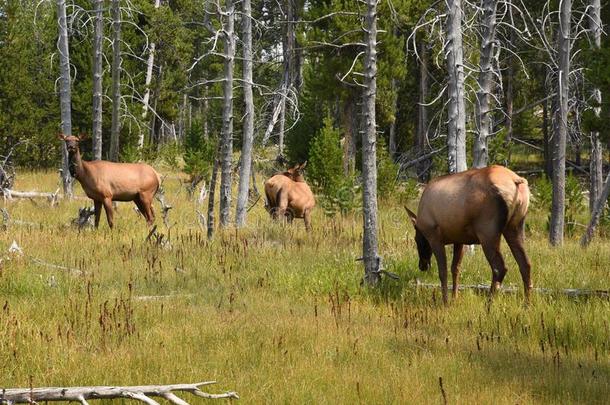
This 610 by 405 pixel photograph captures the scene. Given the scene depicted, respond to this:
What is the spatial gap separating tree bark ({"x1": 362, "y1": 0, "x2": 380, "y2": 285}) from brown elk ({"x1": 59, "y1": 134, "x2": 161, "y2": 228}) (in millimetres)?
6679

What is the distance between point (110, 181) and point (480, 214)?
8.64m

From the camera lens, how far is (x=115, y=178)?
13508mm

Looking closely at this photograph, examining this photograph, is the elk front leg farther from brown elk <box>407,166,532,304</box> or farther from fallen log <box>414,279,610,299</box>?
brown elk <box>407,166,532,304</box>

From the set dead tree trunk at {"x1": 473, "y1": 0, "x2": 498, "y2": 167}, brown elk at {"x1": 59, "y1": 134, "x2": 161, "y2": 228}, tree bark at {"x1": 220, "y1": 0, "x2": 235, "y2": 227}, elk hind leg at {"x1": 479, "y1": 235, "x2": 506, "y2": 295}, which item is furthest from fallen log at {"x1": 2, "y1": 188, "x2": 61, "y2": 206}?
elk hind leg at {"x1": 479, "y1": 235, "x2": 506, "y2": 295}

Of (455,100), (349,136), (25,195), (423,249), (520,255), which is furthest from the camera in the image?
(349,136)

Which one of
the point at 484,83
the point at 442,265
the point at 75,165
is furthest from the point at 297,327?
the point at 75,165

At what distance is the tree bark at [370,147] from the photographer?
7.73 m

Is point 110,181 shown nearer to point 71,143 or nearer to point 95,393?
point 71,143

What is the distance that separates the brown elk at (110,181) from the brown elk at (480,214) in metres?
7.41

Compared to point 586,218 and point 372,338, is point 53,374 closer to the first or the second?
point 372,338

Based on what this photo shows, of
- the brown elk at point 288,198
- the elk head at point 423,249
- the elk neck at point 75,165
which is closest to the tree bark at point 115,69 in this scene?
the elk neck at point 75,165

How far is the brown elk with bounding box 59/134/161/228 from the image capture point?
13094 millimetres

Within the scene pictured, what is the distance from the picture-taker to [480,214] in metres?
7.15

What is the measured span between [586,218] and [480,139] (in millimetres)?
8650
